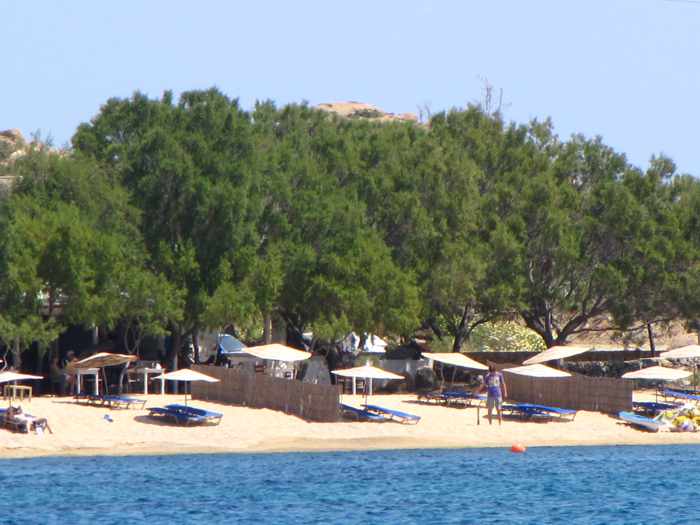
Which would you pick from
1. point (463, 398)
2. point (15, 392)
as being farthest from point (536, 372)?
point (15, 392)

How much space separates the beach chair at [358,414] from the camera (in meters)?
39.8

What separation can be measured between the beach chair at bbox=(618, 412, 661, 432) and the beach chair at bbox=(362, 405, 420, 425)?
22.8 ft

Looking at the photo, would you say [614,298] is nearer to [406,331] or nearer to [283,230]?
[406,331]

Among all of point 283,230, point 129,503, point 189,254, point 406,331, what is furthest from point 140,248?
point 129,503

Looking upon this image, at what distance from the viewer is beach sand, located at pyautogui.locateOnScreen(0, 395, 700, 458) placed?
35406mm

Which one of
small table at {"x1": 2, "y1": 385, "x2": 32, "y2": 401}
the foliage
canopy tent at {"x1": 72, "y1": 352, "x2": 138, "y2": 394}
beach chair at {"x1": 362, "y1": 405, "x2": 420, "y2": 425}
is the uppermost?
the foliage

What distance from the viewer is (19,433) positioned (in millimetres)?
34906

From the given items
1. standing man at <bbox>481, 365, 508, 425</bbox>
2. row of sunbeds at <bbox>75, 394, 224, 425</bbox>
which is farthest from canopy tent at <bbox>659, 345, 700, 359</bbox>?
row of sunbeds at <bbox>75, 394, 224, 425</bbox>

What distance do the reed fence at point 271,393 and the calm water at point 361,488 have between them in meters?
→ 2.79

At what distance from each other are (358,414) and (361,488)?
952 cm

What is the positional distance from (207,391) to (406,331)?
8834 millimetres

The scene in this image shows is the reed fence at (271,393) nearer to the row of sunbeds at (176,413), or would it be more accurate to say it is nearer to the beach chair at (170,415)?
the row of sunbeds at (176,413)

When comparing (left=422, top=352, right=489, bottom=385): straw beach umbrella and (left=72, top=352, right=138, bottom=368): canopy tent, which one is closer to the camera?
(left=72, top=352, right=138, bottom=368): canopy tent

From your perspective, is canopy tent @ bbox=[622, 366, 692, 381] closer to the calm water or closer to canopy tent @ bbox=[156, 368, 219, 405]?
the calm water
